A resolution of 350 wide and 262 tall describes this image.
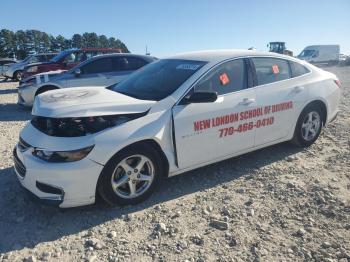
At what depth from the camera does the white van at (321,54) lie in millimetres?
37156

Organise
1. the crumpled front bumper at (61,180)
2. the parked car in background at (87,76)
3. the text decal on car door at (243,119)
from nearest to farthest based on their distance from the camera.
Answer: the crumpled front bumper at (61,180), the text decal on car door at (243,119), the parked car in background at (87,76)

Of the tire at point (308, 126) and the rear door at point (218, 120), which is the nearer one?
the rear door at point (218, 120)

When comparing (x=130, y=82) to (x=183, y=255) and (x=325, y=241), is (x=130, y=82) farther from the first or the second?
(x=325, y=241)

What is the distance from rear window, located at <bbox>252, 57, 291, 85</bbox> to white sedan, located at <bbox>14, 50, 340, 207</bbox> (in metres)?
0.02

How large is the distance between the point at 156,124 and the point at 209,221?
3.84ft

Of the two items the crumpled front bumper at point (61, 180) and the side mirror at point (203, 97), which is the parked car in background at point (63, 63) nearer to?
the side mirror at point (203, 97)

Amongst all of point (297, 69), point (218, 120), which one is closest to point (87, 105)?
point (218, 120)

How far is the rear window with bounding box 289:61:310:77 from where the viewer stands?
5.27 metres

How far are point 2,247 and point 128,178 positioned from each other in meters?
1.34

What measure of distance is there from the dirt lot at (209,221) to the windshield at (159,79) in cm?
119

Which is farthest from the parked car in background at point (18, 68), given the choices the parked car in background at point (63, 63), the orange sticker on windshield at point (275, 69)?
the orange sticker on windshield at point (275, 69)

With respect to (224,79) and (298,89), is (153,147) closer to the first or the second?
(224,79)

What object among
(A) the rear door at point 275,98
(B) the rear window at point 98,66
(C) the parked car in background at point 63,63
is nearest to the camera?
(A) the rear door at point 275,98

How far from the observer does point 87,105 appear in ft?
12.2
